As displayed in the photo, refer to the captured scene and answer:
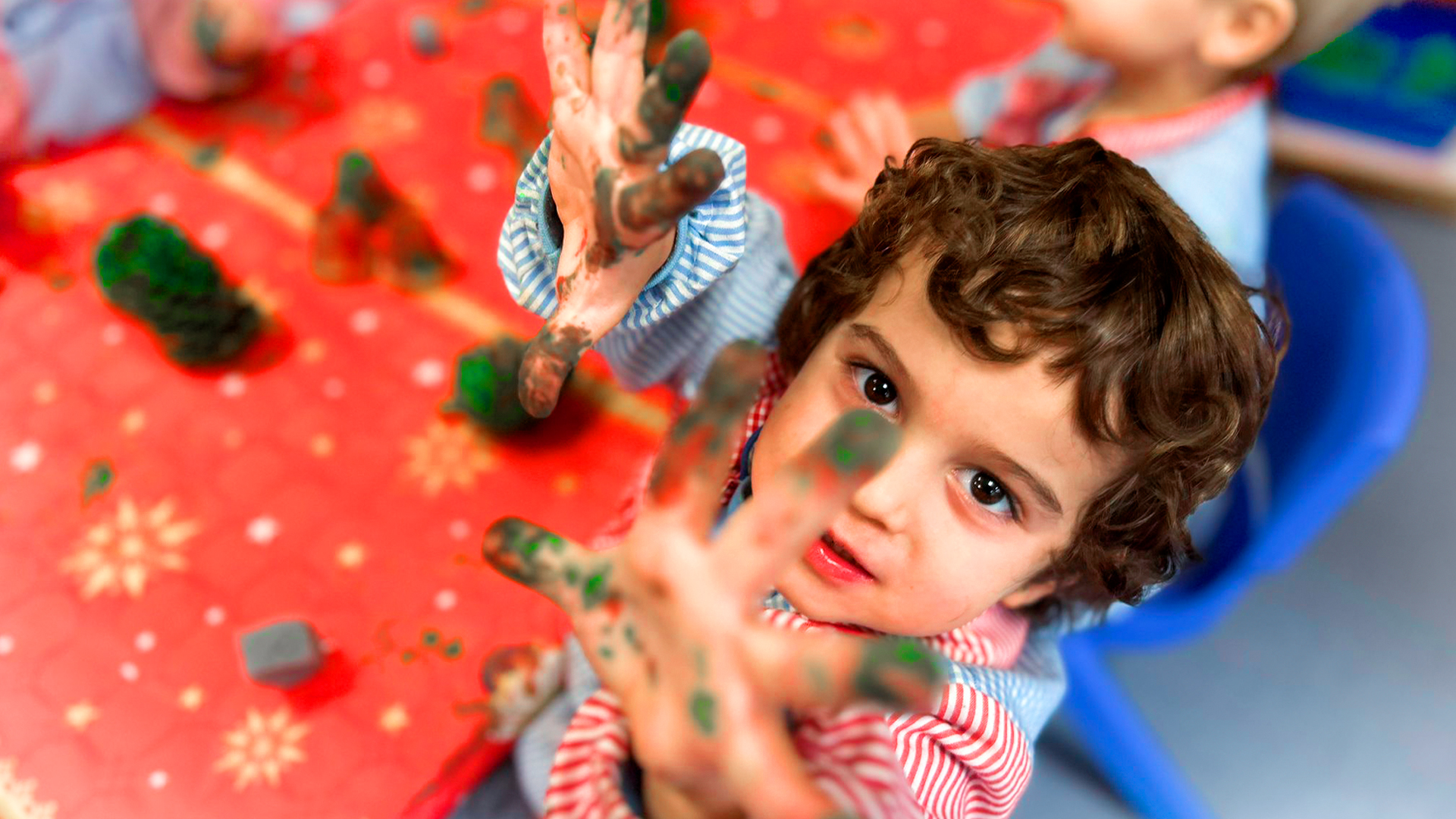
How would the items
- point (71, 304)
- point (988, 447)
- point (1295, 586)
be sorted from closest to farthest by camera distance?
point (988, 447)
point (71, 304)
point (1295, 586)

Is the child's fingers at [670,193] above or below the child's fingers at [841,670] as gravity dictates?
above

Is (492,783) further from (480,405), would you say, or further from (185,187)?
(185,187)

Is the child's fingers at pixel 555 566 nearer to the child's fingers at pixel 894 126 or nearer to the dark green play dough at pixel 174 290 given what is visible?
the dark green play dough at pixel 174 290

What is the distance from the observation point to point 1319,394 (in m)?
0.67

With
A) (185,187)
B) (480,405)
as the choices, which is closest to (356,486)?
(480,405)

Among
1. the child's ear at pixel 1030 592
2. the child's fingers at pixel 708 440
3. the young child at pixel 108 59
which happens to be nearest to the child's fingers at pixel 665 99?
the child's fingers at pixel 708 440

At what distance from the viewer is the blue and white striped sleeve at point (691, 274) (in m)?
0.44

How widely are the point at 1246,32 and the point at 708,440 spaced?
633 mm

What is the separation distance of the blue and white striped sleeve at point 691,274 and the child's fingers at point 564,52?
0.16ft

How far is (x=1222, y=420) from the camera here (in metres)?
0.41

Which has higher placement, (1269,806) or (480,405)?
(480,405)

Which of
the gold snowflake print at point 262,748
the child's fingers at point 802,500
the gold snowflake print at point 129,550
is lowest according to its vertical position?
the gold snowflake print at point 262,748

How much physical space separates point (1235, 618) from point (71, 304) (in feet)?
3.51

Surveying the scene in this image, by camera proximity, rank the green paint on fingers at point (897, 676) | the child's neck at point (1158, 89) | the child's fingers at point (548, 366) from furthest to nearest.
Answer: the child's neck at point (1158, 89) → the child's fingers at point (548, 366) → the green paint on fingers at point (897, 676)
